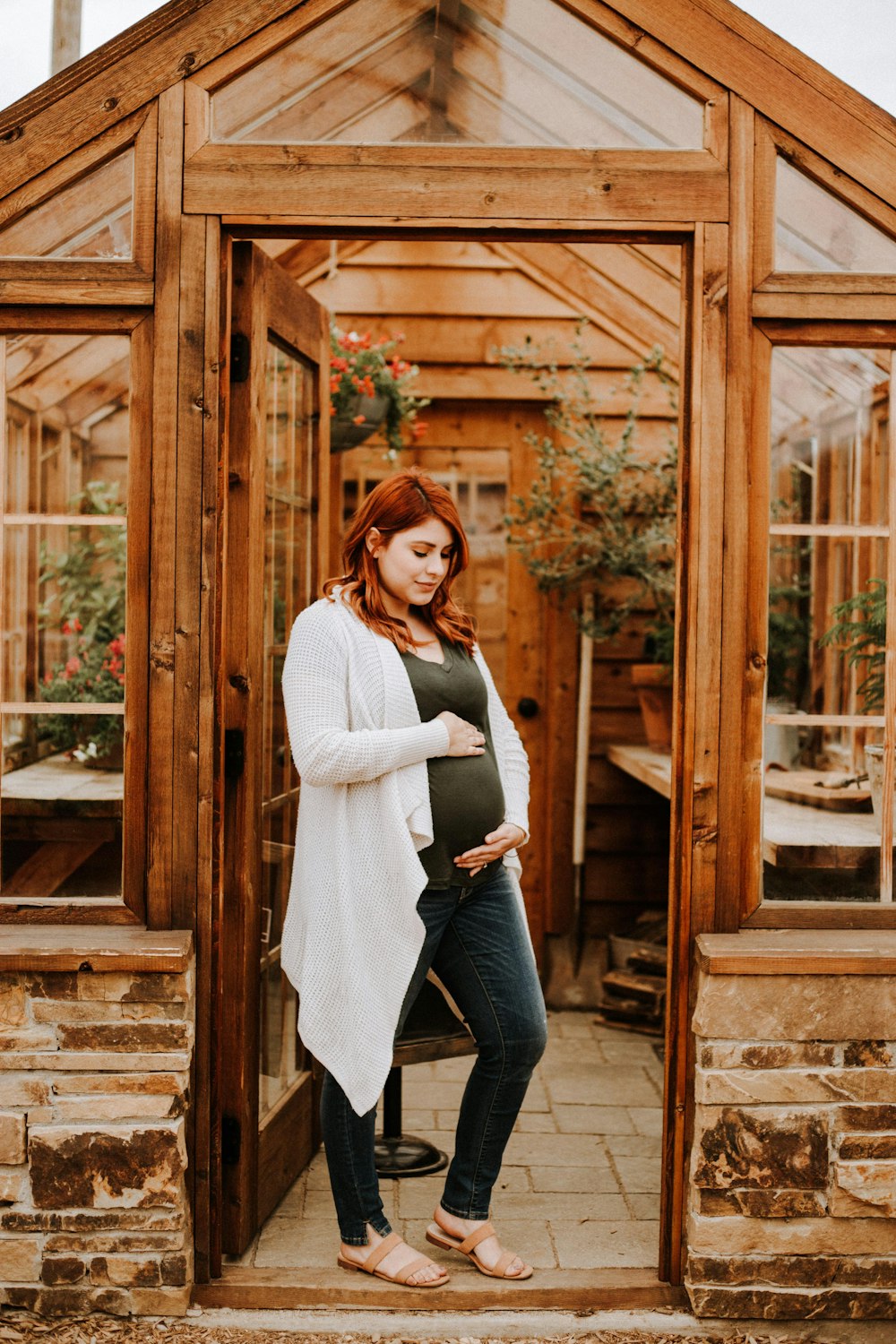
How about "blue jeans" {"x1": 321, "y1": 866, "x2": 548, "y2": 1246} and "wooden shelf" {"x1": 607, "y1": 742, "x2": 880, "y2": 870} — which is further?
"wooden shelf" {"x1": 607, "y1": 742, "x2": 880, "y2": 870}

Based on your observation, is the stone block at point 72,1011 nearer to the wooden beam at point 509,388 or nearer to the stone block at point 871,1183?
the stone block at point 871,1183

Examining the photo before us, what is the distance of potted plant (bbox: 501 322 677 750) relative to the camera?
4719 mm

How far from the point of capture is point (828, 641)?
118 inches

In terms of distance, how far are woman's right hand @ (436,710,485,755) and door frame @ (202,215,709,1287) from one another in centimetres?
45

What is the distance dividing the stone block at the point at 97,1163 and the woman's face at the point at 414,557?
1238mm

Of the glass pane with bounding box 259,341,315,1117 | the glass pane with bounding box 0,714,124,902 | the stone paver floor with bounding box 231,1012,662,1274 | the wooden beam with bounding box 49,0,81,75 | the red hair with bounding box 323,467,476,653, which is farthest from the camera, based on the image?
the wooden beam with bounding box 49,0,81,75

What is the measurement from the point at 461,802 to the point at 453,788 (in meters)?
0.03

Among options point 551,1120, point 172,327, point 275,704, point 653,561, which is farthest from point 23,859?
point 653,561

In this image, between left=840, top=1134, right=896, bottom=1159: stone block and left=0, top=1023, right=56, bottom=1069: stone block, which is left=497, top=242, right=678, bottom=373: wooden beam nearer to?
left=840, top=1134, right=896, bottom=1159: stone block

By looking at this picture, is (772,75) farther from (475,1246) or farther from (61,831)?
(475,1246)

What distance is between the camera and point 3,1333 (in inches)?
102

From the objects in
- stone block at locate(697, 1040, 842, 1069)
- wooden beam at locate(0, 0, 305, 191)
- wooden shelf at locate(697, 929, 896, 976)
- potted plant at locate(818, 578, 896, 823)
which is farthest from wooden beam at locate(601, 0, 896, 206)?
stone block at locate(697, 1040, 842, 1069)

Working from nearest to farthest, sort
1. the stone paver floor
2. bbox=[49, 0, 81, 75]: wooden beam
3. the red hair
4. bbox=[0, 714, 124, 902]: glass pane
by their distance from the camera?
the red hair < bbox=[0, 714, 124, 902]: glass pane < the stone paver floor < bbox=[49, 0, 81, 75]: wooden beam

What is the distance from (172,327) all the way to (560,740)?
2904 mm
